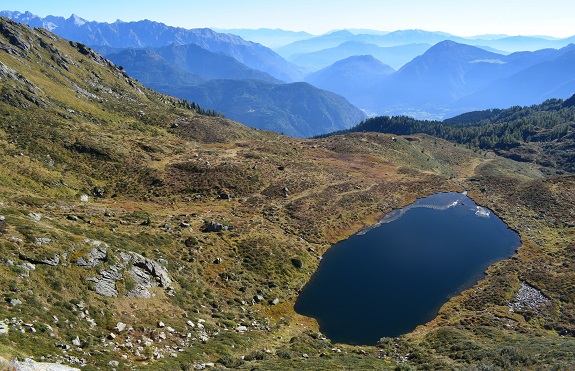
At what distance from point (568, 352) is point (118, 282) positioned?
45.5 m

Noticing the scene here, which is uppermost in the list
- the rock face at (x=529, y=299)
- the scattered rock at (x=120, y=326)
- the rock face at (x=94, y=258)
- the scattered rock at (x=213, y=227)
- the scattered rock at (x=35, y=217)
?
the scattered rock at (x=35, y=217)

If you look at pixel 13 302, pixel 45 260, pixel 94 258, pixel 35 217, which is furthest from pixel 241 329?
pixel 35 217

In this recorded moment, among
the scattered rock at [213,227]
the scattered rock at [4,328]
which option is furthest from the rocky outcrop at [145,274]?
the scattered rock at [213,227]

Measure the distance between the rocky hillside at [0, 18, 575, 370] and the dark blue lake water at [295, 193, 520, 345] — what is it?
293 cm

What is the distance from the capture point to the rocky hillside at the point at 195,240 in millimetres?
31922

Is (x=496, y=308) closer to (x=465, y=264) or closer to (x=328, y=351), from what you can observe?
(x=465, y=264)

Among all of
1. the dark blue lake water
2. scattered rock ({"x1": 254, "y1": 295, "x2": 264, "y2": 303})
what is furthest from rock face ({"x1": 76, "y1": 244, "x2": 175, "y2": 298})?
the dark blue lake water

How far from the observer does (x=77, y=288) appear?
109 ft

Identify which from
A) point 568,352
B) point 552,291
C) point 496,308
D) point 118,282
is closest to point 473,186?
point 552,291

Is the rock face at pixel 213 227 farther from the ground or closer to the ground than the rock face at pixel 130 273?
farther from the ground

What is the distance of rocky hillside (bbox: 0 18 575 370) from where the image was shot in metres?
31.9

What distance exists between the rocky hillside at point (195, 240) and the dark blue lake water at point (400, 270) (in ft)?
9.63

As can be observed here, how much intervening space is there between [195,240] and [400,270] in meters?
38.5

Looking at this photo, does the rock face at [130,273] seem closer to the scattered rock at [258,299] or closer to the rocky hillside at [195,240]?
the rocky hillside at [195,240]
